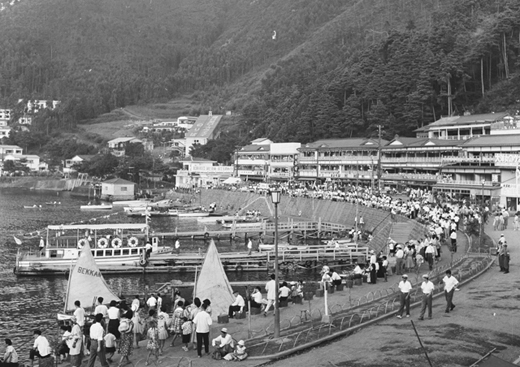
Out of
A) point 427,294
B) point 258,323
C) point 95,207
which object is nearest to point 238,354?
point 258,323

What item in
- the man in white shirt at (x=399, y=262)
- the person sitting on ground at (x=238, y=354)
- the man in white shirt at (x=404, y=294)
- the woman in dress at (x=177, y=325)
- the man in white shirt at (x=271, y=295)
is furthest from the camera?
the man in white shirt at (x=399, y=262)

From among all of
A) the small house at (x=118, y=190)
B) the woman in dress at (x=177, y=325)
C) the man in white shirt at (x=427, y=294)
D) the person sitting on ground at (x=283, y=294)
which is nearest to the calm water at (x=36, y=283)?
the woman in dress at (x=177, y=325)

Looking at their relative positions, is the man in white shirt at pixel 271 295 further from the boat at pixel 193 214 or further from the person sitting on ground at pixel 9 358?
the boat at pixel 193 214

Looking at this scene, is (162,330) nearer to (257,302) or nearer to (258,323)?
(258,323)

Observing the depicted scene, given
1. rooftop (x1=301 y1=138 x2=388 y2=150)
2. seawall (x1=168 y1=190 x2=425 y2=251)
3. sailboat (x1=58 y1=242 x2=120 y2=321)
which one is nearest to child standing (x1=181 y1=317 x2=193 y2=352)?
sailboat (x1=58 y1=242 x2=120 y2=321)

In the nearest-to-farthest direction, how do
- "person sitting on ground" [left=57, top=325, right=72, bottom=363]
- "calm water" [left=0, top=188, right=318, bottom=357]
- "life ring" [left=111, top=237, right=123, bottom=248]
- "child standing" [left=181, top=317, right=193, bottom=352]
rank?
"child standing" [left=181, top=317, right=193, bottom=352]
"person sitting on ground" [left=57, top=325, right=72, bottom=363]
"calm water" [left=0, top=188, right=318, bottom=357]
"life ring" [left=111, top=237, right=123, bottom=248]

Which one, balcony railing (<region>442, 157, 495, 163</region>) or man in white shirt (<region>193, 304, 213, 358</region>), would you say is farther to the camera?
balcony railing (<region>442, 157, 495, 163</region>)

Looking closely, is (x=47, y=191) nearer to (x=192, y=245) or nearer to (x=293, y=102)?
(x=293, y=102)

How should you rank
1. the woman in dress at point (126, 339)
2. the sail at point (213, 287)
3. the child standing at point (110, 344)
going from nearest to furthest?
the woman in dress at point (126, 339) < the child standing at point (110, 344) < the sail at point (213, 287)

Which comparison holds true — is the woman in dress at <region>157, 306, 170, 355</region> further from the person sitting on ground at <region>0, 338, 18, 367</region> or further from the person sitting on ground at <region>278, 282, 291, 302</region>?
the person sitting on ground at <region>278, 282, 291, 302</region>
